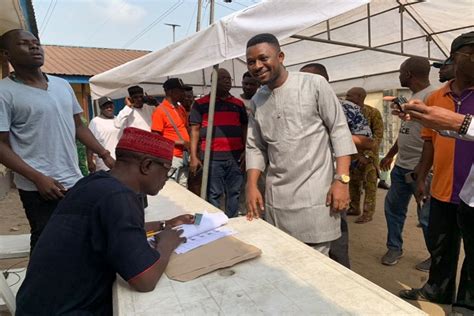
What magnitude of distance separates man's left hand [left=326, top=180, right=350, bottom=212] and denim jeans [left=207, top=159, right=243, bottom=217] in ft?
6.11

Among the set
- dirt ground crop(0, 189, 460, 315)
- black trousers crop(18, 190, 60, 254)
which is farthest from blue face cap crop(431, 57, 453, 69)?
black trousers crop(18, 190, 60, 254)

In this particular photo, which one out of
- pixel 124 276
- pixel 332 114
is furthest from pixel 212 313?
pixel 332 114

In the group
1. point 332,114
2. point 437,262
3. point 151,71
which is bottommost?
point 437,262

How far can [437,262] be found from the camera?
7.64 ft

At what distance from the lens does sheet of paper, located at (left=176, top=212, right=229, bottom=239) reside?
1636 millimetres

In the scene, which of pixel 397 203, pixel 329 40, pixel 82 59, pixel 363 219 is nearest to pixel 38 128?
pixel 397 203

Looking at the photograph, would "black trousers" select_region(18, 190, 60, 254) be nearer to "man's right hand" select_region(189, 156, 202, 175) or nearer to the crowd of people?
the crowd of people

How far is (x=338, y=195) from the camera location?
1802mm

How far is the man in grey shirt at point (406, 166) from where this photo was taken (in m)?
2.95

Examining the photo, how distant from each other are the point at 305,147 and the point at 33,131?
1.49 m

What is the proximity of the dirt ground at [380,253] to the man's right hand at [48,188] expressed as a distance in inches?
73.4

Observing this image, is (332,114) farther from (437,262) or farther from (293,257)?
(437,262)

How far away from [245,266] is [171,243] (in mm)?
313

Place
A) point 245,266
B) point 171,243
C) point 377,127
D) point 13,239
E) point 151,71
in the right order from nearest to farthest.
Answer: point 245,266
point 171,243
point 13,239
point 151,71
point 377,127
